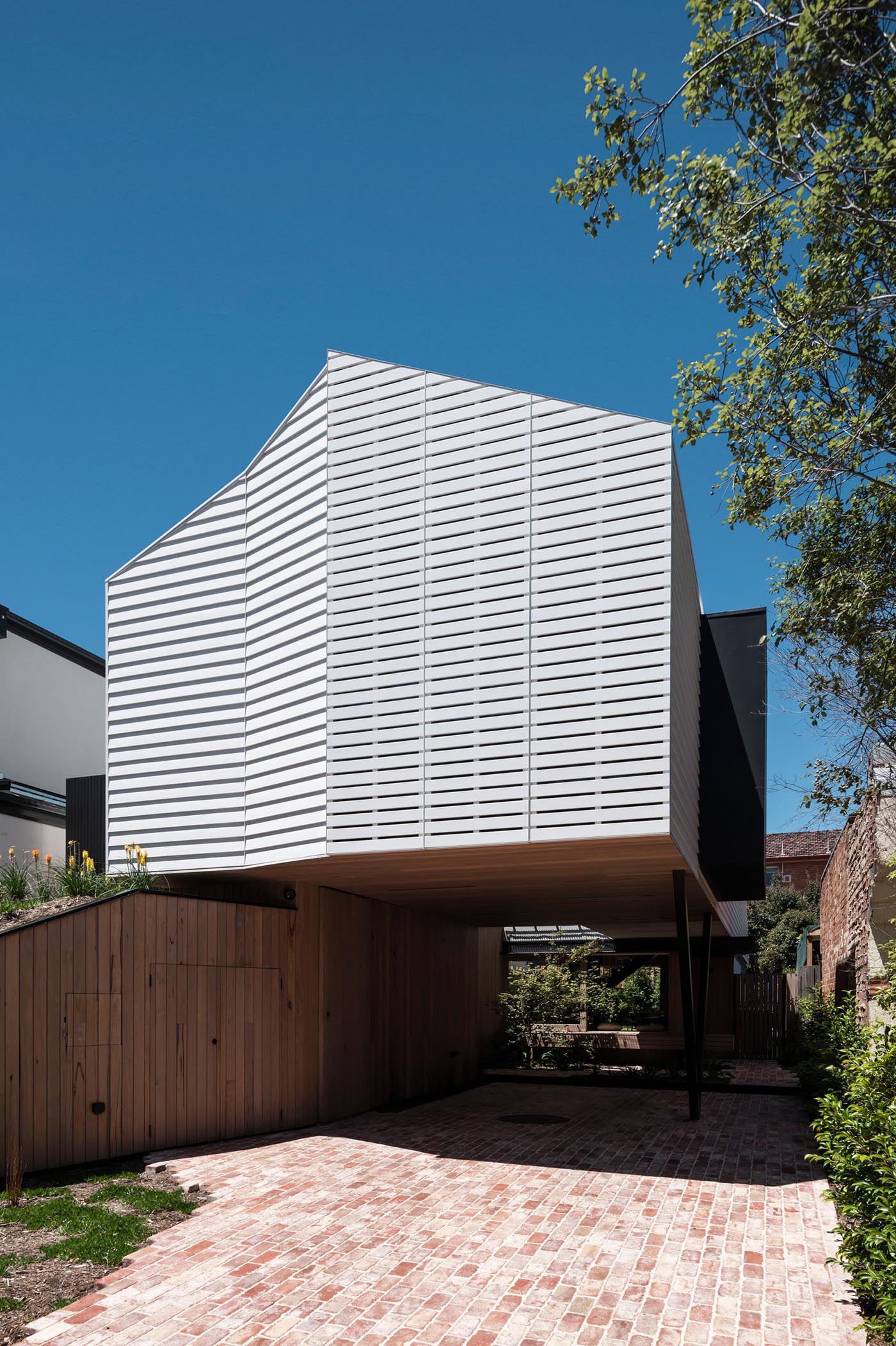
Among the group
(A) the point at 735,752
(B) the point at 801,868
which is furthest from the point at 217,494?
(B) the point at 801,868

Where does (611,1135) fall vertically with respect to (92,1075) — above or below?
below

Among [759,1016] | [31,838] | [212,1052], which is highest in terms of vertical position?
[31,838]

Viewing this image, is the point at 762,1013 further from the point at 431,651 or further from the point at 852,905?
the point at 431,651

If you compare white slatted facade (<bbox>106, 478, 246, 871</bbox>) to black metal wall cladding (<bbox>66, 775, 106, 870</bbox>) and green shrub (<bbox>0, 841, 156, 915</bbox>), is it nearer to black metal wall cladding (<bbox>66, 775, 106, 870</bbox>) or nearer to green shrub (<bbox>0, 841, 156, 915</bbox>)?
A: green shrub (<bbox>0, 841, 156, 915</bbox>)

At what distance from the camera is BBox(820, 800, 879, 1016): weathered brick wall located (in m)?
10.0

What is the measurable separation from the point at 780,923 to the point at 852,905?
844 inches

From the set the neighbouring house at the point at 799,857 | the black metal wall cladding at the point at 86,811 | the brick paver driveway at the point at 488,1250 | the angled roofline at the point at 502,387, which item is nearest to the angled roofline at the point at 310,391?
the angled roofline at the point at 502,387

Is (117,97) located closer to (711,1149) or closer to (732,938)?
(711,1149)

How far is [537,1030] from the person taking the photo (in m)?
19.0

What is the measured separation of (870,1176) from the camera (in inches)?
212

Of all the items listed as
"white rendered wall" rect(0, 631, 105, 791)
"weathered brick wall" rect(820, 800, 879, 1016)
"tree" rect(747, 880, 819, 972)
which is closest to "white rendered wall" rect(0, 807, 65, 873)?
"white rendered wall" rect(0, 631, 105, 791)

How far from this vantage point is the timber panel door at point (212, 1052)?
9695mm

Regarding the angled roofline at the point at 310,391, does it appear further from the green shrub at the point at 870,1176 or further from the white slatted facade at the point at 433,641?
the green shrub at the point at 870,1176

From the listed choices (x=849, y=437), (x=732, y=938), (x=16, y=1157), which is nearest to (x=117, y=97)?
(x=849, y=437)
